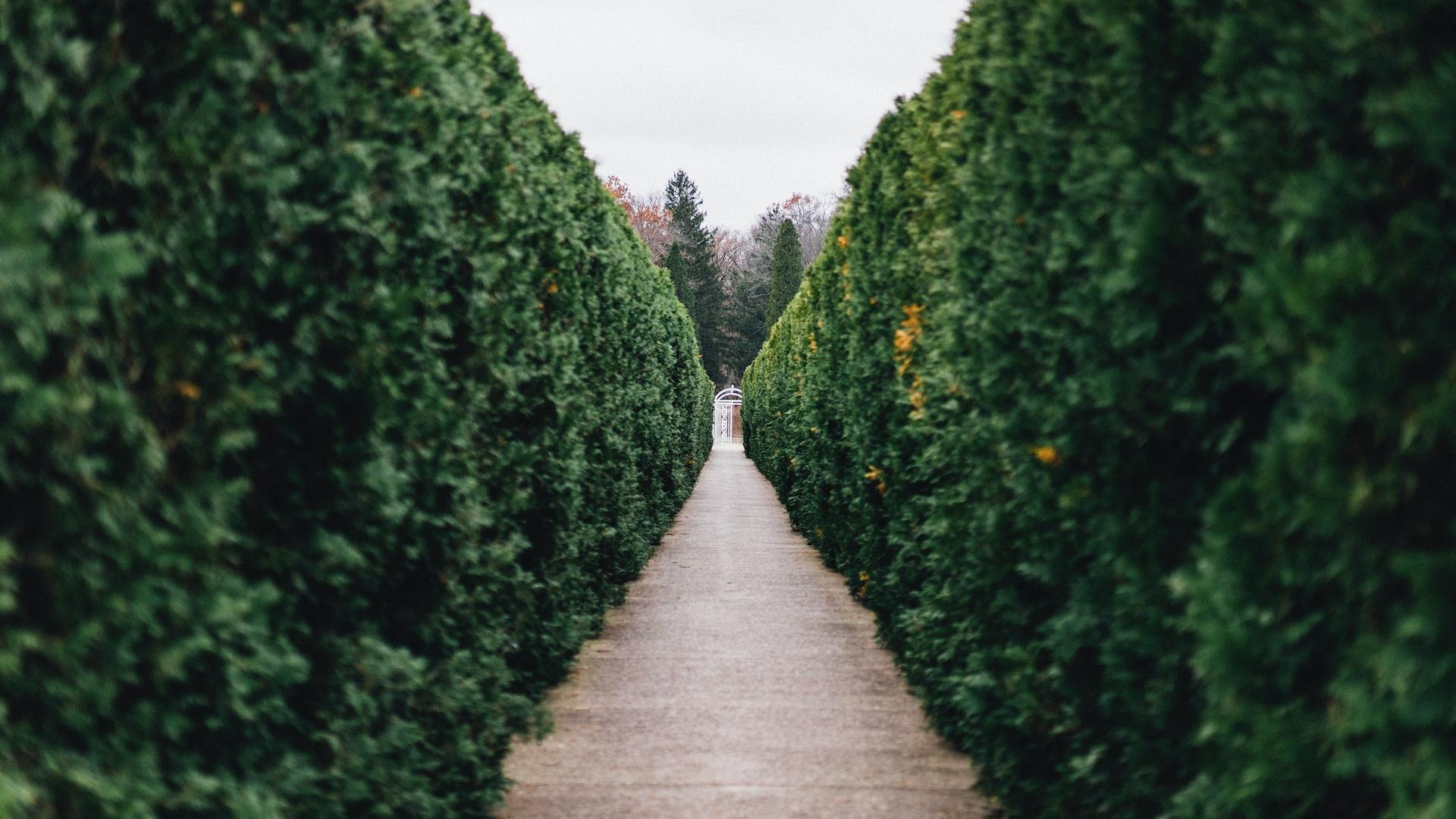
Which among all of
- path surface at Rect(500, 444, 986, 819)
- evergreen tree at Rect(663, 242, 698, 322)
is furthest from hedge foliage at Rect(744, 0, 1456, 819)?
evergreen tree at Rect(663, 242, 698, 322)

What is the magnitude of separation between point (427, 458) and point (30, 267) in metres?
1.91

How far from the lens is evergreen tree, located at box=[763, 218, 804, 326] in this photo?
54406mm

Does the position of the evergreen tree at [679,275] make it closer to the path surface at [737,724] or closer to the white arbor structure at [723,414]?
the white arbor structure at [723,414]

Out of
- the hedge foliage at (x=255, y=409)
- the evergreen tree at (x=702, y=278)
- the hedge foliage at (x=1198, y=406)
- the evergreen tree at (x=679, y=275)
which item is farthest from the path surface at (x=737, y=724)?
the evergreen tree at (x=702, y=278)

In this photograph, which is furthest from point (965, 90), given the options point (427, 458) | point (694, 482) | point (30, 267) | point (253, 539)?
point (694, 482)

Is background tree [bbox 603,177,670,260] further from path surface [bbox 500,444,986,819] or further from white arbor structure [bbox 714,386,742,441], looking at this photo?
path surface [bbox 500,444,986,819]

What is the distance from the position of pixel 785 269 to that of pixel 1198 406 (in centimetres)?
5322

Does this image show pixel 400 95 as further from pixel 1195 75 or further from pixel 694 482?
pixel 694 482

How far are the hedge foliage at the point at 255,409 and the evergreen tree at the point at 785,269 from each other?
162 feet

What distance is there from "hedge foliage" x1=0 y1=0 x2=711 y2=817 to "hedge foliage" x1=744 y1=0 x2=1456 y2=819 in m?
2.11

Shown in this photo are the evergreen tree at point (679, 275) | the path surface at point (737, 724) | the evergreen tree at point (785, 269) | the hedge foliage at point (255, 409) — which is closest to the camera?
the hedge foliage at point (255, 409)

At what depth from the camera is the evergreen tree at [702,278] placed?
64.9 metres

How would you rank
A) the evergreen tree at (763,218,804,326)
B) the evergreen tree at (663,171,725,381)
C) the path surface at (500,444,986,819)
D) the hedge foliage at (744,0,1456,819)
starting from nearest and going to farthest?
the hedge foliage at (744,0,1456,819) → the path surface at (500,444,986,819) → the evergreen tree at (763,218,804,326) → the evergreen tree at (663,171,725,381)

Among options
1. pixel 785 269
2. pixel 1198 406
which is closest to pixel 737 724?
pixel 1198 406
